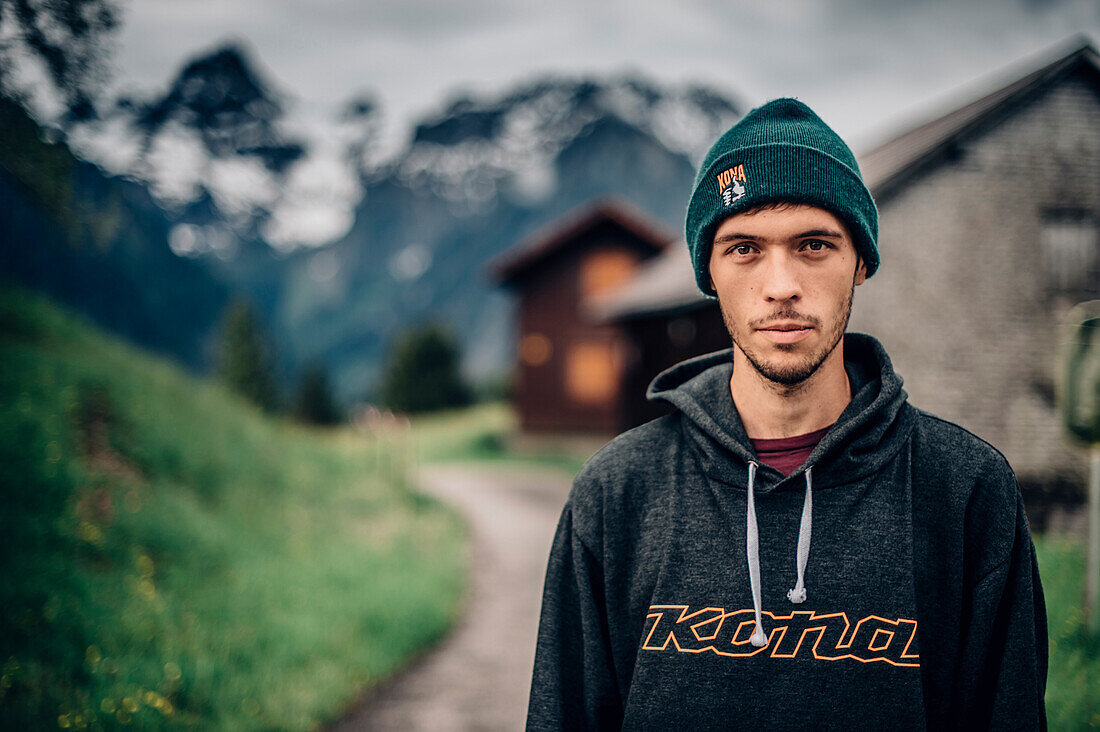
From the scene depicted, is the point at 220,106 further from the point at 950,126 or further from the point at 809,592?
the point at 950,126

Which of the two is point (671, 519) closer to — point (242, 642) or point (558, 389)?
point (242, 642)

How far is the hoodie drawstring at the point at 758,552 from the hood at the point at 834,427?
4cm

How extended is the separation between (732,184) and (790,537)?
887 millimetres

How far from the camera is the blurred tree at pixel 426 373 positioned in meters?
32.2

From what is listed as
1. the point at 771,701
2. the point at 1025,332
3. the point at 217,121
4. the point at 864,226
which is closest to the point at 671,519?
the point at 771,701

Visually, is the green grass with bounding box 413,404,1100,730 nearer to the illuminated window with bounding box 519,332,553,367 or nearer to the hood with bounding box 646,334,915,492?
the hood with bounding box 646,334,915,492

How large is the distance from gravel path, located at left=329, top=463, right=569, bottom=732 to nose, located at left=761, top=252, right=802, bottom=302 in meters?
3.97

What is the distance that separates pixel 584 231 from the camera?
20.2 meters

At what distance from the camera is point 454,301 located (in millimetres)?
124562

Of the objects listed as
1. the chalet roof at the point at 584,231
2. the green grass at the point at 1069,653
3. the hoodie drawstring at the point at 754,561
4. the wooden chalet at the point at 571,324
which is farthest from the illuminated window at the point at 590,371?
the hoodie drawstring at the point at 754,561

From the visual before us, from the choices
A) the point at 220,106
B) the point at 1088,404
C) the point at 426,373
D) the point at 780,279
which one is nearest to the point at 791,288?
the point at 780,279

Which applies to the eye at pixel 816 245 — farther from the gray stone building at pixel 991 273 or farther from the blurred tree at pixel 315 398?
the blurred tree at pixel 315 398

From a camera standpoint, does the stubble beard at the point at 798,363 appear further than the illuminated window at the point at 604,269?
No

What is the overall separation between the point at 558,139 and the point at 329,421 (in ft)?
368
